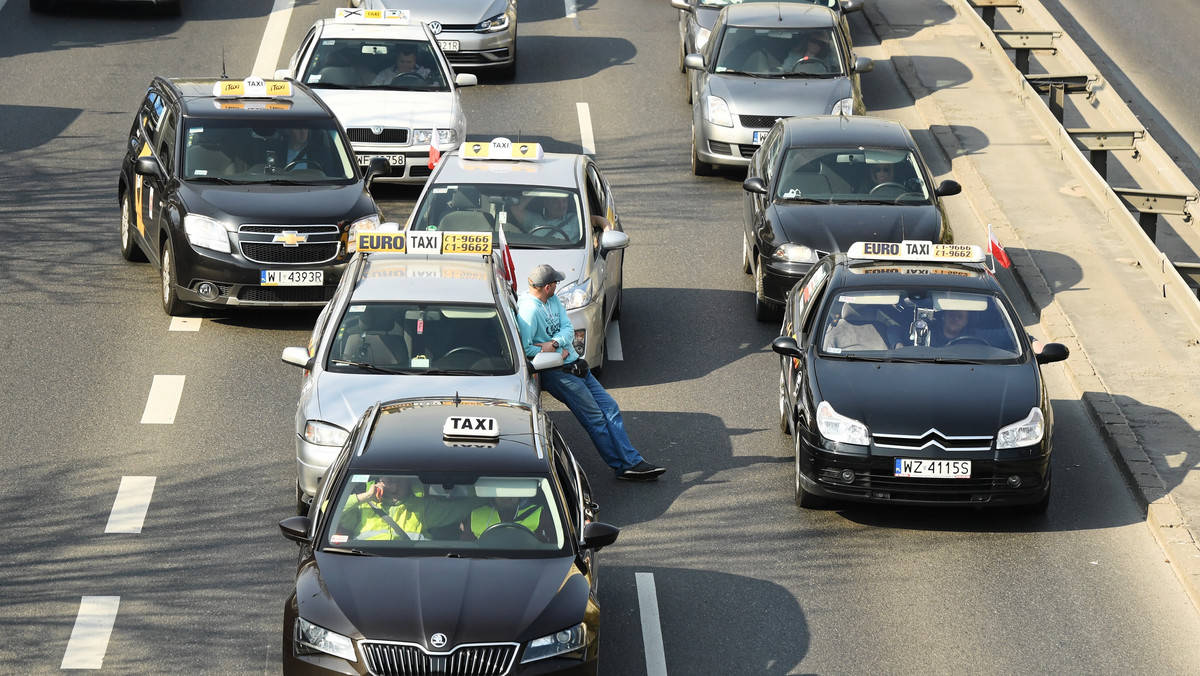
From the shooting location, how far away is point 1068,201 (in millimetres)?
19797

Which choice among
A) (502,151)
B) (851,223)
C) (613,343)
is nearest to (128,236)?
(502,151)

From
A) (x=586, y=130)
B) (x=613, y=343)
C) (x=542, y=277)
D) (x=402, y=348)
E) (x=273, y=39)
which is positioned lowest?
(x=273, y=39)

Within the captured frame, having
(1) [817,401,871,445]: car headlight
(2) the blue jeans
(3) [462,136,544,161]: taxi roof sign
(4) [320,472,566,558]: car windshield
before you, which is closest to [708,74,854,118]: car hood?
(3) [462,136,544,161]: taxi roof sign

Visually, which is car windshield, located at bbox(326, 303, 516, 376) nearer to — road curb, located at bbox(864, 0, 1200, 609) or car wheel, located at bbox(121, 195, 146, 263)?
road curb, located at bbox(864, 0, 1200, 609)

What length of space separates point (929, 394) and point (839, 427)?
0.71 metres

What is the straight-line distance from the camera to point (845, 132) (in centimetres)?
1784

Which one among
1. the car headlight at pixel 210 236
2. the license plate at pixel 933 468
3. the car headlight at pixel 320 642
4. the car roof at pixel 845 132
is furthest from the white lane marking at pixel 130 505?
the car roof at pixel 845 132

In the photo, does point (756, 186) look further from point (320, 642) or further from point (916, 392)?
point (320, 642)

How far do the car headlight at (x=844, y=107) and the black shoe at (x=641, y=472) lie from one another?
9.38 m

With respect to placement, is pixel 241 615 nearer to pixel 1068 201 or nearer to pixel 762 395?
pixel 762 395

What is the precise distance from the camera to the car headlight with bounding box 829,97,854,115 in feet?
68.7

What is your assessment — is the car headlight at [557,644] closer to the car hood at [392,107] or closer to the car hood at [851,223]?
the car hood at [851,223]

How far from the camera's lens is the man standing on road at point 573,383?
12477 mm

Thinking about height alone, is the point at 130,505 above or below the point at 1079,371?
above
